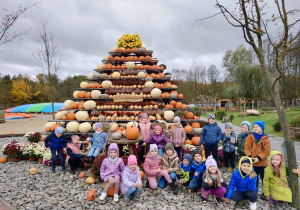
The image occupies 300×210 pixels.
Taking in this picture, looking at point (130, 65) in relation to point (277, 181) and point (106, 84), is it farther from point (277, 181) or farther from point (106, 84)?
point (277, 181)

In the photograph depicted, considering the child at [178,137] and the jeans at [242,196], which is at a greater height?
the child at [178,137]

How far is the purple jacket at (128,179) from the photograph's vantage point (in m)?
3.78

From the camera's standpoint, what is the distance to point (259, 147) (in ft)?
13.1

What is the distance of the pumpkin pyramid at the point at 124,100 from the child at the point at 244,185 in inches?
160

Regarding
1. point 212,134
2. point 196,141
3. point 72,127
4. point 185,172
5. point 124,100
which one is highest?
point 124,100

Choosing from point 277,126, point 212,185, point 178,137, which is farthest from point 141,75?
point 277,126

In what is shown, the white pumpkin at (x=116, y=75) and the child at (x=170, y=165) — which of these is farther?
the white pumpkin at (x=116, y=75)

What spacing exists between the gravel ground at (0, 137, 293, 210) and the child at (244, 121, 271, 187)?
2.50 feet

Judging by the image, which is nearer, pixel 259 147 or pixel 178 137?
pixel 259 147

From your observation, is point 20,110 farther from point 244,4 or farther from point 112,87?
point 244,4

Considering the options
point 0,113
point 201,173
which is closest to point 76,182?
point 201,173

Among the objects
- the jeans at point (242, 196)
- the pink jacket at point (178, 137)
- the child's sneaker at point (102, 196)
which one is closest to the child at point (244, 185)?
the jeans at point (242, 196)

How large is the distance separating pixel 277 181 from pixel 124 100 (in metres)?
6.26

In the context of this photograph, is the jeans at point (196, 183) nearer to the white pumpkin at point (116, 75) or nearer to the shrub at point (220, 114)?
the white pumpkin at point (116, 75)
